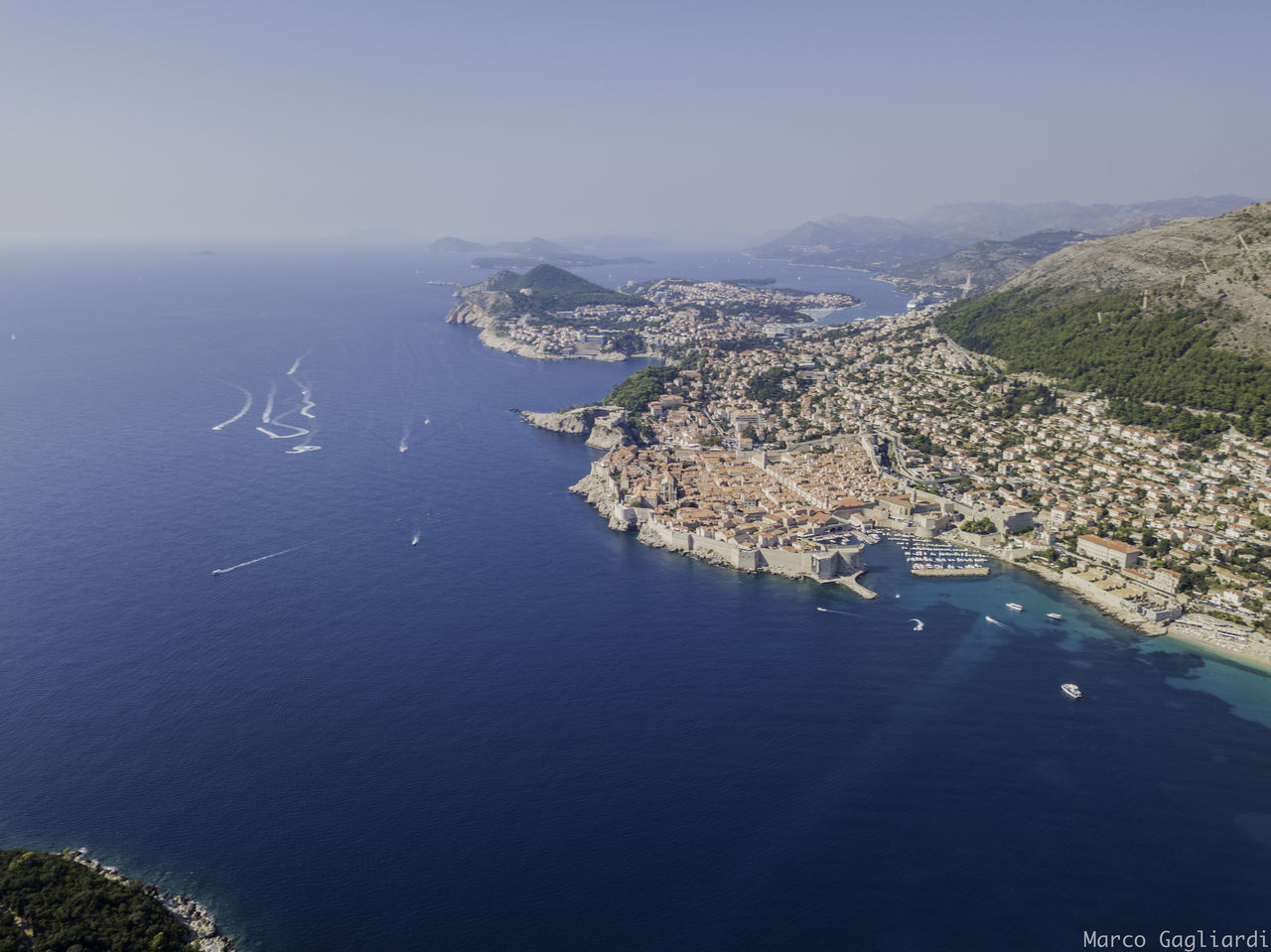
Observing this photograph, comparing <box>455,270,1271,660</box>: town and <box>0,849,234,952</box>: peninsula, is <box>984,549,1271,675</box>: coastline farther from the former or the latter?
<box>0,849,234,952</box>: peninsula

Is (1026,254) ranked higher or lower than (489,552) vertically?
higher

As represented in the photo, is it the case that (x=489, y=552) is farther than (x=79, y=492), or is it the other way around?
(x=79, y=492)

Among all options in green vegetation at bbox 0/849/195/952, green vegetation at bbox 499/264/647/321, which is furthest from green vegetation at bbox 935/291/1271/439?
green vegetation at bbox 499/264/647/321

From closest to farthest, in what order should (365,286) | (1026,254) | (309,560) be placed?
(309,560), (1026,254), (365,286)

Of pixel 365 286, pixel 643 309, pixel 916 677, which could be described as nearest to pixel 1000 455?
pixel 916 677

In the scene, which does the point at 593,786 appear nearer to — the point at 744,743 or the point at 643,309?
the point at 744,743

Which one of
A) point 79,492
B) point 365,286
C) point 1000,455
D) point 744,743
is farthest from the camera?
point 365,286

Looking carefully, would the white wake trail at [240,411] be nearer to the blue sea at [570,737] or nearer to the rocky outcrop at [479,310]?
the blue sea at [570,737]

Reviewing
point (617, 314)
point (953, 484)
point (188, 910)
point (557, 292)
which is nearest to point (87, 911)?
point (188, 910)
